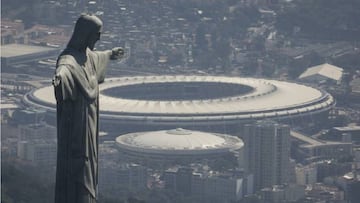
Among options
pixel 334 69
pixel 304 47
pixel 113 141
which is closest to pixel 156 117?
pixel 113 141

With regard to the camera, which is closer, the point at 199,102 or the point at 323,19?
the point at 199,102

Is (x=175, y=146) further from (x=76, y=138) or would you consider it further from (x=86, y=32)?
(x=76, y=138)

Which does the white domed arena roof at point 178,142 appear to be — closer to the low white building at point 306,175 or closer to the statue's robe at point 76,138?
the low white building at point 306,175

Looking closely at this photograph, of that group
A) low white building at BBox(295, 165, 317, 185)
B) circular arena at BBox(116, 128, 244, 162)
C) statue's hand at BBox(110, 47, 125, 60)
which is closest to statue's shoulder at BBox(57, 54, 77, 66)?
statue's hand at BBox(110, 47, 125, 60)

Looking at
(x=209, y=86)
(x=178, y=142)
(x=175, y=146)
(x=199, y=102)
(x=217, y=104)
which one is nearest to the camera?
(x=175, y=146)

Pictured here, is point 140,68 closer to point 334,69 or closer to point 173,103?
point 334,69

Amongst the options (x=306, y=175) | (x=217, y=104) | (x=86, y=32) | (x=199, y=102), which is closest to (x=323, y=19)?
(x=199, y=102)

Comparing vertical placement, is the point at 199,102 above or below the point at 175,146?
below
